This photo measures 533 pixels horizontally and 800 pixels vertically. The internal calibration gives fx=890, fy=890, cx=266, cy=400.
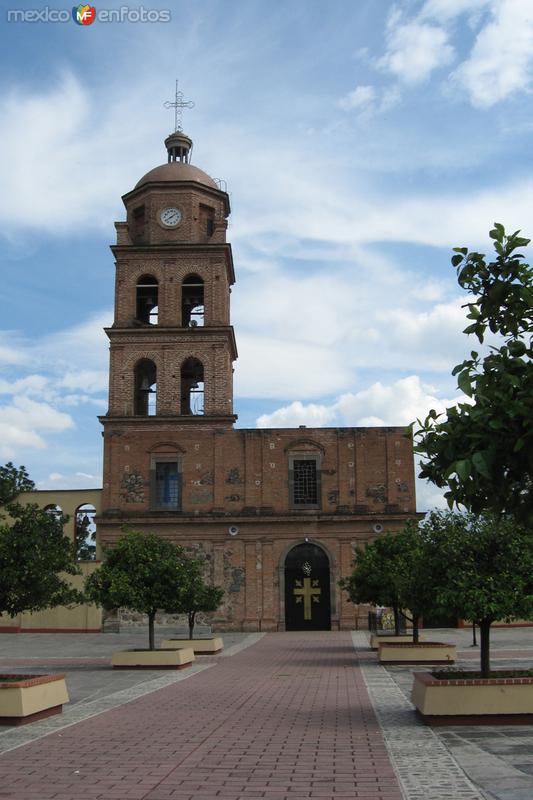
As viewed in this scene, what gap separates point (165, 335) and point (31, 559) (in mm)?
25948

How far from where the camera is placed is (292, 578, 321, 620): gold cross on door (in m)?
38.6

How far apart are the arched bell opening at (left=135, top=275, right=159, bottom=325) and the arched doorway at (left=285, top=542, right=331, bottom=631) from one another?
12989mm


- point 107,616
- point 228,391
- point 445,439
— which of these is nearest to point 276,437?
point 228,391

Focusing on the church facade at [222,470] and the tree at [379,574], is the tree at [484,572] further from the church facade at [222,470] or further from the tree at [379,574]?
the church facade at [222,470]

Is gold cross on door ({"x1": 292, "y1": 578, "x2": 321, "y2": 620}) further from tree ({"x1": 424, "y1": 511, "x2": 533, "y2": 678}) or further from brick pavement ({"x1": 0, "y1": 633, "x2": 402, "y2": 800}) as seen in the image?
tree ({"x1": 424, "y1": 511, "x2": 533, "y2": 678})

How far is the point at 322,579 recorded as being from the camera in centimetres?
3897

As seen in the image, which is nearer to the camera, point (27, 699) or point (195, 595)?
point (27, 699)

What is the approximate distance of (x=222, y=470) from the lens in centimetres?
3984

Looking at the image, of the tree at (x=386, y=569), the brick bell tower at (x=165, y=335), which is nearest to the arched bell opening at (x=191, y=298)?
the brick bell tower at (x=165, y=335)

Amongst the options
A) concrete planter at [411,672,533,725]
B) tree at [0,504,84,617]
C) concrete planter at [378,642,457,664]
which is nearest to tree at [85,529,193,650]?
concrete planter at [378,642,457,664]

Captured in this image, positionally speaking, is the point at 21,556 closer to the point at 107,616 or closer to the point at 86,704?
the point at 86,704

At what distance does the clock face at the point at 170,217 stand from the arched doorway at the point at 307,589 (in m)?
16.0

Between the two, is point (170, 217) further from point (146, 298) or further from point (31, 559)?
point (31, 559)

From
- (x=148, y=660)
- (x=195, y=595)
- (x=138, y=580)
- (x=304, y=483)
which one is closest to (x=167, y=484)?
(x=304, y=483)
